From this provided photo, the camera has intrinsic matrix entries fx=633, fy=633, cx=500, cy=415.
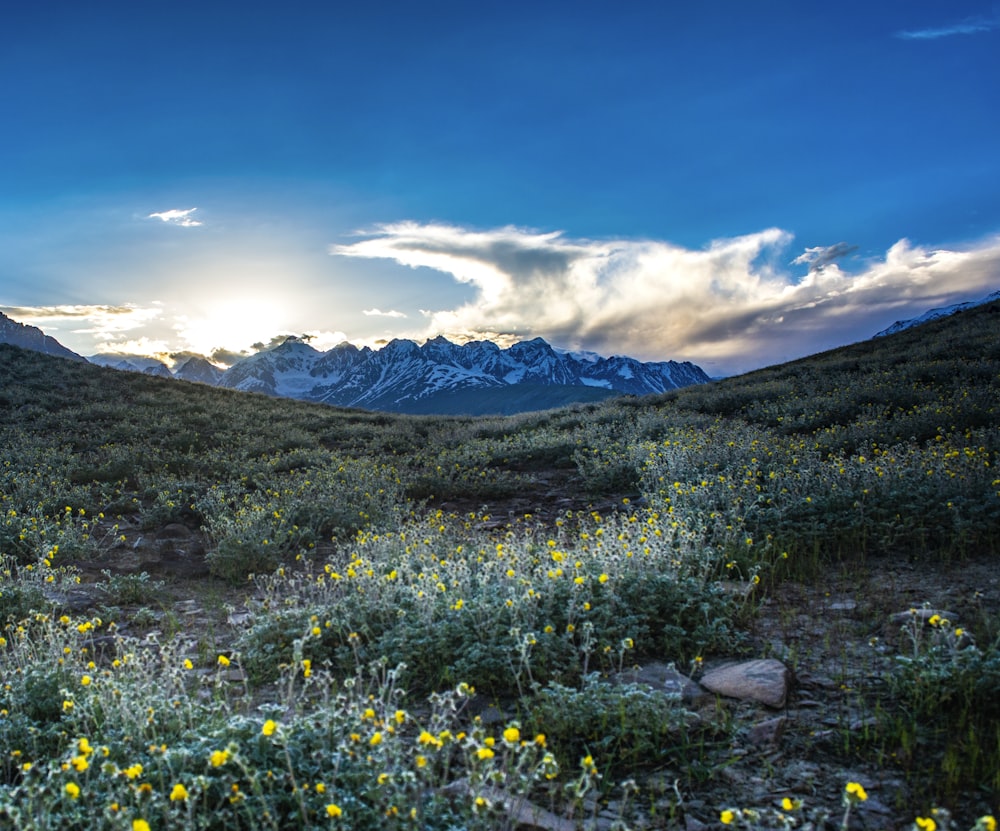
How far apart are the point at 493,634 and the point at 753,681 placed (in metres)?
1.71

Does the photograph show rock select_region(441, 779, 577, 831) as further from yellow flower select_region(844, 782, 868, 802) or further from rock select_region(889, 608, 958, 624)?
rock select_region(889, 608, 958, 624)

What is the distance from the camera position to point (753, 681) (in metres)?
4.01

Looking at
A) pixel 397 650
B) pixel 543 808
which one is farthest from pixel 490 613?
pixel 543 808

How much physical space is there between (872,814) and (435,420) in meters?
21.7

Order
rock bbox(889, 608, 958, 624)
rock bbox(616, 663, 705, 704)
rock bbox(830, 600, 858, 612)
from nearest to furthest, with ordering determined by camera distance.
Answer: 1. rock bbox(616, 663, 705, 704)
2. rock bbox(889, 608, 958, 624)
3. rock bbox(830, 600, 858, 612)

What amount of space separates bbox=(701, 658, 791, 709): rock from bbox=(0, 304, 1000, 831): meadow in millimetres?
165

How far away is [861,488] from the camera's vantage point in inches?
276

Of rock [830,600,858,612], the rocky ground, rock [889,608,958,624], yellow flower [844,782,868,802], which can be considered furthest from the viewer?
rock [830,600,858,612]

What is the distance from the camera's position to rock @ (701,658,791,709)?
3.88 meters

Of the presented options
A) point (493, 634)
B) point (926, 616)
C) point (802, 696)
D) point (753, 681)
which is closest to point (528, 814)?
point (493, 634)

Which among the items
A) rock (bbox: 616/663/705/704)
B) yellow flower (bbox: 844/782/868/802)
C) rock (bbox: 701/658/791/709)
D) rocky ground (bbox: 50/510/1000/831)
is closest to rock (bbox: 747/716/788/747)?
rocky ground (bbox: 50/510/1000/831)

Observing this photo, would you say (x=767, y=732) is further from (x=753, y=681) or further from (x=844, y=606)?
(x=844, y=606)

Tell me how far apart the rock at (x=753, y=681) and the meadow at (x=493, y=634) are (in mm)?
165

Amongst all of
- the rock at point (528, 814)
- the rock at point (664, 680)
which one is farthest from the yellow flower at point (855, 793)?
the rock at point (664, 680)
